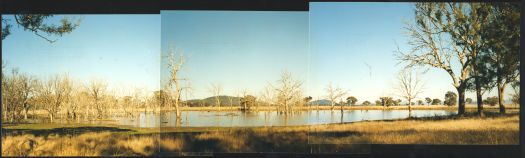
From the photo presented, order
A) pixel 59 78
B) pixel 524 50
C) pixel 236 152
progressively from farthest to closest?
1. pixel 59 78
2. pixel 236 152
3. pixel 524 50

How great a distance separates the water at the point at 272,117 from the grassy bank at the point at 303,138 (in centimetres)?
10

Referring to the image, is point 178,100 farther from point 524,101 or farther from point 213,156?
point 524,101

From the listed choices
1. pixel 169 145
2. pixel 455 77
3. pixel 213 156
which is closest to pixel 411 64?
pixel 455 77

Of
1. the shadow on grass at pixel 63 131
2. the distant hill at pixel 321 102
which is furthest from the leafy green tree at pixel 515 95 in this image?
the shadow on grass at pixel 63 131

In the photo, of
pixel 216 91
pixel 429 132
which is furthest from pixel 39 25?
pixel 429 132

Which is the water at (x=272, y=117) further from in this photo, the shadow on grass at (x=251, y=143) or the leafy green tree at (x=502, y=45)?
the leafy green tree at (x=502, y=45)

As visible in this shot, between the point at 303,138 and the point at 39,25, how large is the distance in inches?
204

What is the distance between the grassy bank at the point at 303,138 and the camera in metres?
7.78

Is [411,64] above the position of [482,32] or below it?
below

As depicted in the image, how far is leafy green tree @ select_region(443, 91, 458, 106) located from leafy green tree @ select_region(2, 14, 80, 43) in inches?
264

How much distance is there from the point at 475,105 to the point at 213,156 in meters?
4.63

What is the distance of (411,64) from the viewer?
7.96 meters

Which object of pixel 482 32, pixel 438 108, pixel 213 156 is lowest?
pixel 213 156

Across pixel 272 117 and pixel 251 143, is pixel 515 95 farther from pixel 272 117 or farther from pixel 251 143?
pixel 251 143
